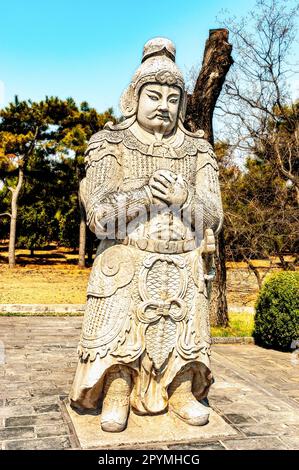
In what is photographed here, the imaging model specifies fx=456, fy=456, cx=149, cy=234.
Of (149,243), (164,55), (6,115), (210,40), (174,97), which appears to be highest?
(6,115)

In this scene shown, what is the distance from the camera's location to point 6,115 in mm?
18078

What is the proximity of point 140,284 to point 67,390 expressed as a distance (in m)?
1.83

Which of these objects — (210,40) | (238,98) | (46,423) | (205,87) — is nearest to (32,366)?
(46,423)

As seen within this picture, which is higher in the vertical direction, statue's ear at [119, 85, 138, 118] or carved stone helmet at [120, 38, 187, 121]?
carved stone helmet at [120, 38, 187, 121]

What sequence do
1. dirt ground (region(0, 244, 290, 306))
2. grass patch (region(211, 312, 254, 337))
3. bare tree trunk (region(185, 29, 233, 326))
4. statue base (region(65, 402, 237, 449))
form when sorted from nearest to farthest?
statue base (region(65, 402, 237, 449)) < bare tree trunk (region(185, 29, 233, 326)) < grass patch (region(211, 312, 254, 337)) < dirt ground (region(0, 244, 290, 306))

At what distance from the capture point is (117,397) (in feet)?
10.5

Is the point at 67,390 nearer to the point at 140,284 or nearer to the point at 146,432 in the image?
the point at 146,432

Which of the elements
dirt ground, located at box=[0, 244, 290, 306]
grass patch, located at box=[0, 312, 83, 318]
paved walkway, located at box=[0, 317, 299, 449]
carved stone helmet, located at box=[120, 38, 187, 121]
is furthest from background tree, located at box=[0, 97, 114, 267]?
carved stone helmet, located at box=[120, 38, 187, 121]

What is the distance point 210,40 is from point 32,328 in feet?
18.7

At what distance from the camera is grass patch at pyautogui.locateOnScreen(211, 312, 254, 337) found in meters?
7.80

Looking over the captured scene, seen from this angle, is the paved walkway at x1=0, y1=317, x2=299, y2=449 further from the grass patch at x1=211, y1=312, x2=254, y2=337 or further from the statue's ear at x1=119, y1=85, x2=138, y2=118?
the statue's ear at x1=119, y1=85, x2=138, y2=118

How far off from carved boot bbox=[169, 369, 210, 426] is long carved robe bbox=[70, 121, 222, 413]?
9 cm
